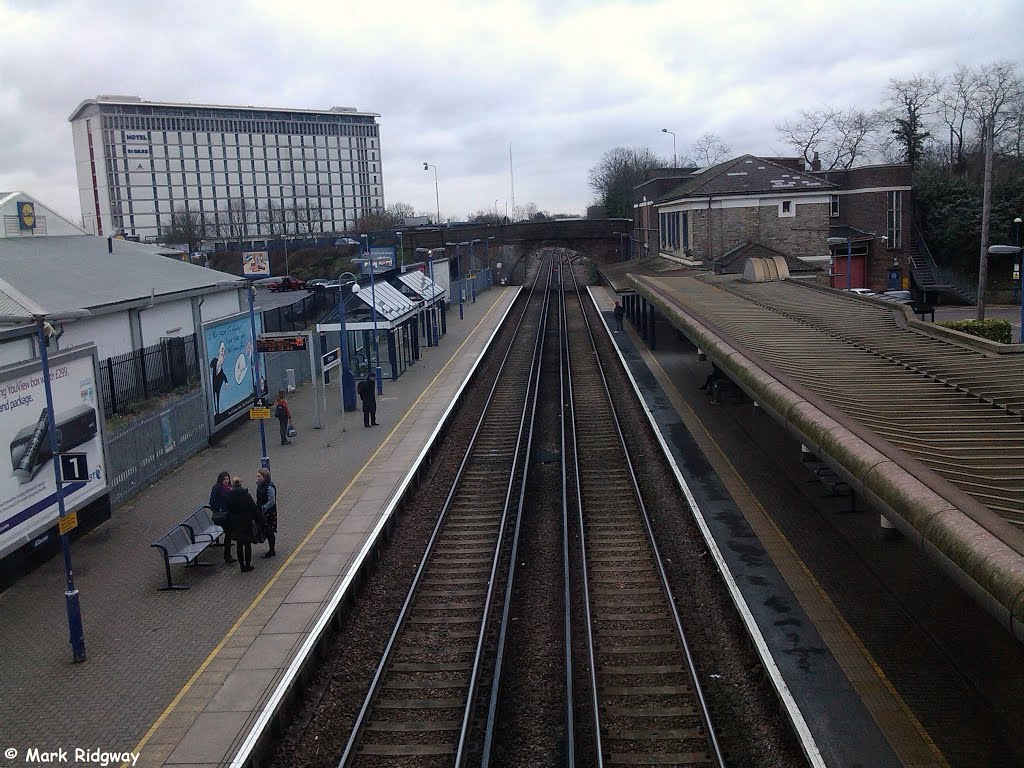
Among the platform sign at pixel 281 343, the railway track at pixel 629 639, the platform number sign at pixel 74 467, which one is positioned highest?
the platform sign at pixel 281 343

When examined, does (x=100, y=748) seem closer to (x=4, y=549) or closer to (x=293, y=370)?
(x=4, y=549)

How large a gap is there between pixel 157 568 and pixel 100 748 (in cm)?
483

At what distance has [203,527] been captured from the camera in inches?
515

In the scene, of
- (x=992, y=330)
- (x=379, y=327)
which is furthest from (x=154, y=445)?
(x=992, y=330)

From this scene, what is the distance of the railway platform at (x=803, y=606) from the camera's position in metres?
8.03

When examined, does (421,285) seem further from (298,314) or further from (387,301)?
(387,301)

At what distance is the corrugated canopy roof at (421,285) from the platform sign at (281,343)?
15936mm

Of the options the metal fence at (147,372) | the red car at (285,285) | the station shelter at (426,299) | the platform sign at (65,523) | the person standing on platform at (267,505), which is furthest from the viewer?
the red car at (285,285)

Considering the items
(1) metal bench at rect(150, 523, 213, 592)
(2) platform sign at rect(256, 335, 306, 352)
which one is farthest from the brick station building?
(1) metal bench at rect(150, 523, 213, 592)

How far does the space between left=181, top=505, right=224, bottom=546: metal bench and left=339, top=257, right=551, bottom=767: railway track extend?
3.11m

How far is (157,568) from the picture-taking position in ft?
41.3

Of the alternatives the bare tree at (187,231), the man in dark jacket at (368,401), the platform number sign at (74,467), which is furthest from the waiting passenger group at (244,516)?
the bare tree at (187,231)

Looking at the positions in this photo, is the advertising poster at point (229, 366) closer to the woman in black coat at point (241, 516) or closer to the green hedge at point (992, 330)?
the woman in black coat at point (241, 516)

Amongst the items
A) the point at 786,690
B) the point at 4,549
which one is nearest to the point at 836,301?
the point at 786,690
